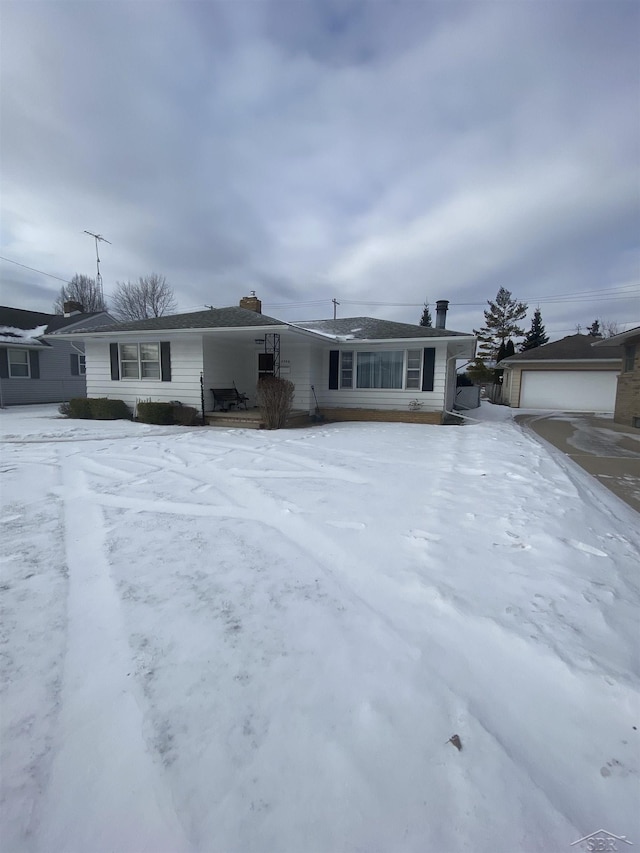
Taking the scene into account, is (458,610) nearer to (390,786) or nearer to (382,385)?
(390,786)

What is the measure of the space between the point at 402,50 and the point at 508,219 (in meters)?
7.73

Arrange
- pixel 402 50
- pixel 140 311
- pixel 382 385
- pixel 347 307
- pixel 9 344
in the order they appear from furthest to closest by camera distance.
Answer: pixel 347 307 < pixel 140 311 < pixel 9 344 < pixel 382 385 < pixel 402 50

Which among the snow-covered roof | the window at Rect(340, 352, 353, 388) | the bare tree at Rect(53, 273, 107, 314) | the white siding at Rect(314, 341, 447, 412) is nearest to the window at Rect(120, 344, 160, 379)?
the white siding at Rect(314, 341, 447, 412)

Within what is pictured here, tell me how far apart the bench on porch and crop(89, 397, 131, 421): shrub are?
9.54 feet

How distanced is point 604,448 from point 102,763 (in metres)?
9.94

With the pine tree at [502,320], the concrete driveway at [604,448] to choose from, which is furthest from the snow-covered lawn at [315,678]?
the pine tree at [502,320]

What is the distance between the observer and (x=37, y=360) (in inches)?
643

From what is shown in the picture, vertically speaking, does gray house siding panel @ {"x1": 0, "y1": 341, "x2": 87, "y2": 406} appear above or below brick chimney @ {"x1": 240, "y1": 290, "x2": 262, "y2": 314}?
below

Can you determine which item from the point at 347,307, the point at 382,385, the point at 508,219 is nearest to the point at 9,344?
the point at 382,385

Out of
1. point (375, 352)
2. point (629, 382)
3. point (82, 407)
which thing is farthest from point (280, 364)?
point (629, 382)

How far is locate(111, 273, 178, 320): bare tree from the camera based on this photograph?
32625mm

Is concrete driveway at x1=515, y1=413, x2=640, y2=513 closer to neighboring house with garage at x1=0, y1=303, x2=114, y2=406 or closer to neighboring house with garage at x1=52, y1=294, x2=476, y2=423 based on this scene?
neighboring house with garage at x1=52, y1=294, x2=476, y2=423

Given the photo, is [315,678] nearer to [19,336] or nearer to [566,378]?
[19,336]

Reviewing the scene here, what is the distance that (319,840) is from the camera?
43.5 inches
